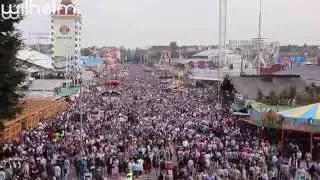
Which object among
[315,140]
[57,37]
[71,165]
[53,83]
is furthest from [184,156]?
[57,37]

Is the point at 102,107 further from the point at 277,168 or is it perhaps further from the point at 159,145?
the point at 277,168

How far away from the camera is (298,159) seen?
2670 cm

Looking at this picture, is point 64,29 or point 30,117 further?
point 64,29

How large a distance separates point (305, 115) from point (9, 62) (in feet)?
49.2

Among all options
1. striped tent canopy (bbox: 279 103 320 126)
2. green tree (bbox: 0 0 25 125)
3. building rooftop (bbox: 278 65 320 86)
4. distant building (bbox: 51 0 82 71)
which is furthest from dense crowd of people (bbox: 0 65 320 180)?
distant building (bbox: 51 0 82 71)

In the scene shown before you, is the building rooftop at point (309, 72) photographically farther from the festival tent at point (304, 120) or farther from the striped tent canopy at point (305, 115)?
the festival tent at point (304, 120)

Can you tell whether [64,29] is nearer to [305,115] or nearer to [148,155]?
[305,115]

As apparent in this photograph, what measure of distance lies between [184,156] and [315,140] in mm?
8354

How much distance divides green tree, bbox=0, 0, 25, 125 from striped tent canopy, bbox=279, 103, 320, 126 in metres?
13.9

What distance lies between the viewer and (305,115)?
96.2ft

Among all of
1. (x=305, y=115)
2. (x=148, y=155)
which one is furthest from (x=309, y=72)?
(x=148, y=155)

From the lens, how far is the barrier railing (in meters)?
31.6

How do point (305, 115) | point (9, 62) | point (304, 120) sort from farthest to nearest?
point (305, 115) → point (304, 120) → point (9, 62)

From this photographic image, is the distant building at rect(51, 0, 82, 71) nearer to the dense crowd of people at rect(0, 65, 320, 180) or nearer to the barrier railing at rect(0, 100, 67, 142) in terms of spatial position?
the barrier railing at rect(0, 100, 67, 142)
